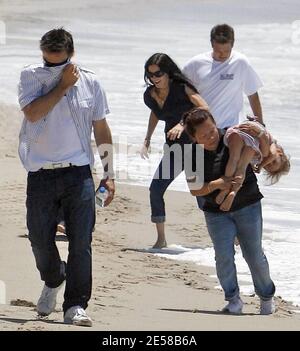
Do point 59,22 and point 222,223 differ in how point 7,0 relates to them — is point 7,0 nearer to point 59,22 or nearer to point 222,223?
point 59,22

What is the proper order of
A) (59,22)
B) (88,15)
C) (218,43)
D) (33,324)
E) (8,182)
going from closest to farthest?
(33,324), (218,43), (8,182), (59,22), (88,15)

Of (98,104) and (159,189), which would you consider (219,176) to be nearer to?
(98,104)

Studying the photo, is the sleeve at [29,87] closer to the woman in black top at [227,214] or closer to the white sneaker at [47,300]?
the woman in black top at [227,214]

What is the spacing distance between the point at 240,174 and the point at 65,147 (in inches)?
42.9

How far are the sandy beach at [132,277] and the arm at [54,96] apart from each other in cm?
111

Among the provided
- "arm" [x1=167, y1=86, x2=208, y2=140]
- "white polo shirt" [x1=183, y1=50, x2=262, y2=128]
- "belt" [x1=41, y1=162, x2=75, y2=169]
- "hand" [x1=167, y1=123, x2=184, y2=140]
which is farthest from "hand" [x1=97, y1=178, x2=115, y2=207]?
"white polo shirt" [x1=183, y1=50, x2=262, y2=128]

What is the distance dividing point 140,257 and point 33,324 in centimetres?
306

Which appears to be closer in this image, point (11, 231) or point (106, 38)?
point (11, 231)

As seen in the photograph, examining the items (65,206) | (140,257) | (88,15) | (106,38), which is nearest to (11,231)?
(140,257)

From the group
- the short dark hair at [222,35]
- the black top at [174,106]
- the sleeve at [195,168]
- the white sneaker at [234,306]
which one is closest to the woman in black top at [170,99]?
the black top at [174,106]

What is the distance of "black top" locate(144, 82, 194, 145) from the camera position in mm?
9133

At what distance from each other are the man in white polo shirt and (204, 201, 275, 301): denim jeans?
1.73 meters

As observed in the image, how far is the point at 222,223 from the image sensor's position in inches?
304

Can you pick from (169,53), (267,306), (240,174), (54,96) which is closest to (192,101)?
(240,174)
